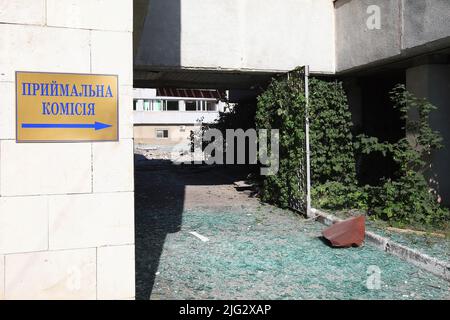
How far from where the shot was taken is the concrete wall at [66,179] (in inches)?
116

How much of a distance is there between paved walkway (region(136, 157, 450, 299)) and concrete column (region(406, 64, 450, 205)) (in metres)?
2.33

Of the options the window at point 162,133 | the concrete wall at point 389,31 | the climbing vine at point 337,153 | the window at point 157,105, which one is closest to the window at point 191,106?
the window at point 157,105

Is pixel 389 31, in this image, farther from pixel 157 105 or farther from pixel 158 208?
pixel 157 105

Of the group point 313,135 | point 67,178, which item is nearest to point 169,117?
point 313,135

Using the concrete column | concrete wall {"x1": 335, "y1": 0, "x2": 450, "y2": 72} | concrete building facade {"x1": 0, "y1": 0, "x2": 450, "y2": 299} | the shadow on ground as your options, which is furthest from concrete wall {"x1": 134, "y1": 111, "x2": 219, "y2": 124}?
concrete building facade {"x1": 0, "y1": 0, "x2": 450, "y2": 299}

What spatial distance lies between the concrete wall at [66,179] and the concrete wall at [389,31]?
487 cm

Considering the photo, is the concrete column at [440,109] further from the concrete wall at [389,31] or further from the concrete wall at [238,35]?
the concrete wall at [238,35]

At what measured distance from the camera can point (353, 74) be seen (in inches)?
352

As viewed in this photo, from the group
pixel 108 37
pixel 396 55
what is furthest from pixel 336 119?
pixel 108 37

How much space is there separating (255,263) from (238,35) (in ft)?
16.4
